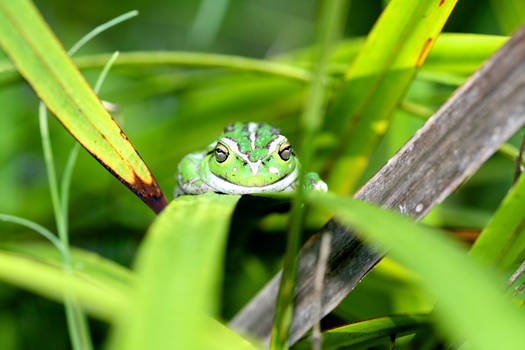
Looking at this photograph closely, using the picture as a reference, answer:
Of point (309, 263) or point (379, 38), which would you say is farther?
point (379, 38)

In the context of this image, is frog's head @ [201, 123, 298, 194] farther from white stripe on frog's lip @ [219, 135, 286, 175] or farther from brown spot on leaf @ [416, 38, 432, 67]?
brown spot on leaf @ [416, 38, 432, 67]

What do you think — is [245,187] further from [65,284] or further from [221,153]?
[65,284]

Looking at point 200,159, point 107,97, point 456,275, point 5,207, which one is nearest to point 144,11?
point 107,97

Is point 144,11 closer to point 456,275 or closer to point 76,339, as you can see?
point 76,339

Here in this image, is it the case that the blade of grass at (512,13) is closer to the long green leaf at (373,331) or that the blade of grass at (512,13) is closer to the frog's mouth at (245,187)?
the frog's mouth at (245,187)

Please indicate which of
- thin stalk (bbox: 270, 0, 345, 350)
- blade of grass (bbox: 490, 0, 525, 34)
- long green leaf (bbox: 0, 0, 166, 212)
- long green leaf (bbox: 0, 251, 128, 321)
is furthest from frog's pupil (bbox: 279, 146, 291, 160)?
blade of grass (bbox: 490, 0, 525, 34)

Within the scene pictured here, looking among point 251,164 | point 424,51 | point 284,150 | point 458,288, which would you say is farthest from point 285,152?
point 458,288
